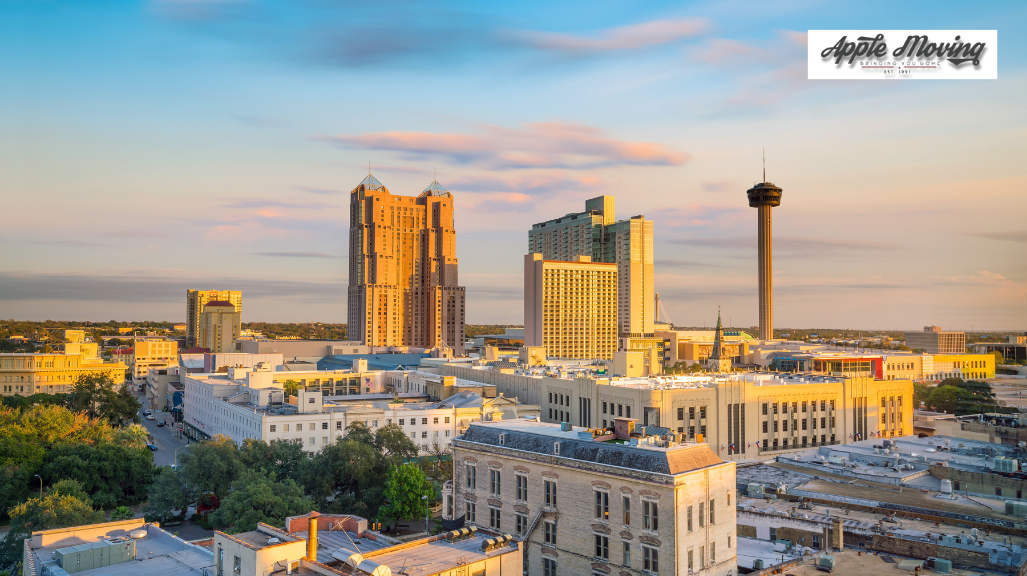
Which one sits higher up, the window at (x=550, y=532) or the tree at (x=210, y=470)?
the window at (x=550, y=532)

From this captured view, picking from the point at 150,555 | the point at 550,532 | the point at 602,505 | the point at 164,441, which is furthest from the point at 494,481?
the point at 164,441

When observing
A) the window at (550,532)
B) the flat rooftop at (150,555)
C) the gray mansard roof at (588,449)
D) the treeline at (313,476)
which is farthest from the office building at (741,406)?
the flat rooftop at (150,555)

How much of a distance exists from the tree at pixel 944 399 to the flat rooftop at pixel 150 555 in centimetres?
17235

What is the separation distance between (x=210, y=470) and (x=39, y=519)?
20.7 m

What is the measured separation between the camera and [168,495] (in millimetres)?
77250

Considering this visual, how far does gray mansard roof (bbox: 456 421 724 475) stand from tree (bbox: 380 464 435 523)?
20.3 metres

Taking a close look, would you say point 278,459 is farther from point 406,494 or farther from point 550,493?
point 550,493

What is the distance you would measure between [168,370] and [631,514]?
599ft

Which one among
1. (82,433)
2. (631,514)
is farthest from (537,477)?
(82,433)

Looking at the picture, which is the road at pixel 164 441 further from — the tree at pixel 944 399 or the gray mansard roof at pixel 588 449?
the tree at pixel 944 399

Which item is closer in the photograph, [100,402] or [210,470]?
[210,470]

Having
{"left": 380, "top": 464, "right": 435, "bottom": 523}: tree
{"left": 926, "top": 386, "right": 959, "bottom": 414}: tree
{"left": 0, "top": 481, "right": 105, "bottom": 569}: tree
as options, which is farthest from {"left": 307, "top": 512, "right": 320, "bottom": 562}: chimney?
{"left": 926, "top": 386, "right": 959, "bottom": 414}: tree

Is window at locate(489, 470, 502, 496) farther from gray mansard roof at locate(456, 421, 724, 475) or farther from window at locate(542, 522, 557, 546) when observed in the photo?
window at locate(542, 522, 557, 546)

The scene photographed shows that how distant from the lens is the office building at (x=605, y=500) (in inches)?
1712
